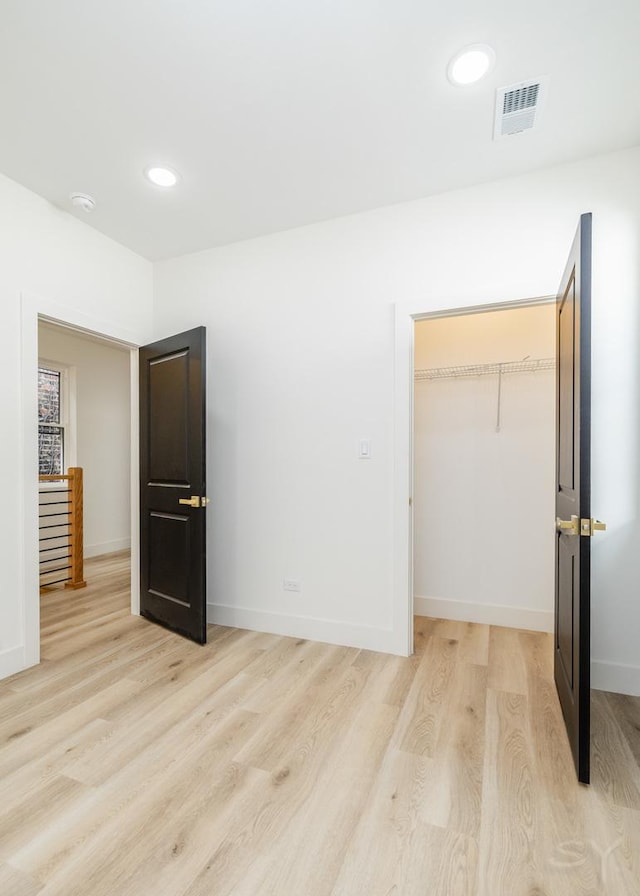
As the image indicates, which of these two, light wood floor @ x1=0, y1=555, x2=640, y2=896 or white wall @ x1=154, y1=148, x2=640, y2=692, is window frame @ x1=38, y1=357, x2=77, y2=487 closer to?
white wall @ x1=154, y1=148, x2=640, y2=692

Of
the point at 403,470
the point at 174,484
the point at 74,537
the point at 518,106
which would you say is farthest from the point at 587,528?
the point at 74,537

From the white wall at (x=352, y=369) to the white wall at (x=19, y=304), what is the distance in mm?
768

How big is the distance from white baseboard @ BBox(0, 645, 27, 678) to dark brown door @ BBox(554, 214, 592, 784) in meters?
2.76

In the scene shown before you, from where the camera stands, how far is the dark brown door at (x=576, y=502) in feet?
5.54

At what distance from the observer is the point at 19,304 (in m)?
2.63

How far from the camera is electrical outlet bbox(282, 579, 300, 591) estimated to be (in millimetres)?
3090

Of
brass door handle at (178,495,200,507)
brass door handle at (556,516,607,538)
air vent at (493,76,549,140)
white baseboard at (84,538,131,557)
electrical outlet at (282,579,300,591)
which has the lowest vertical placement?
white baseboard at (84,538,131,557)

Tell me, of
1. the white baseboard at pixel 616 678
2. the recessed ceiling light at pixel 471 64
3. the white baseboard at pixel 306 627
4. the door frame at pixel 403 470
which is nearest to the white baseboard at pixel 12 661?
the white baseboard at pixel 306 627

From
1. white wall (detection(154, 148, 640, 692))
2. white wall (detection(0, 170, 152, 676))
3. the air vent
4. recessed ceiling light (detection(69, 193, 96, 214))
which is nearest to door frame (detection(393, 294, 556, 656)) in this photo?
white wall (detection(154, 148, 640, 692))

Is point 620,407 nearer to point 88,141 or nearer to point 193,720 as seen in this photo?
point 193,720

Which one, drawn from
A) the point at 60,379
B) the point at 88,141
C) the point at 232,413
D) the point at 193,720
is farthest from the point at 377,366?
the point at 60,379

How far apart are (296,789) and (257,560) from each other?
1657 millimetres

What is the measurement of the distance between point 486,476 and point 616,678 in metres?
1.42

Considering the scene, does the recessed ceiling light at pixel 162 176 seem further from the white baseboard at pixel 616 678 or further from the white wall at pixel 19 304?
the white baseboard at pixel 616 678
